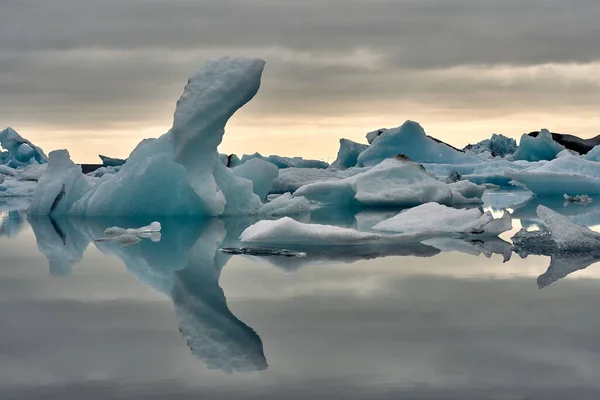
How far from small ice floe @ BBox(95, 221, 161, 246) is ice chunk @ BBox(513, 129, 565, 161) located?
22923 mm

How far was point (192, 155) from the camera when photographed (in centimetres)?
1134

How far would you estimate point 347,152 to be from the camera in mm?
30375

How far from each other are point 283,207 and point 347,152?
58.1 feet

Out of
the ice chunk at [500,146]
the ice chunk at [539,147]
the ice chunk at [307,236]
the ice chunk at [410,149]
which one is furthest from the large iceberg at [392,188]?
the ice chunk at [500,146]

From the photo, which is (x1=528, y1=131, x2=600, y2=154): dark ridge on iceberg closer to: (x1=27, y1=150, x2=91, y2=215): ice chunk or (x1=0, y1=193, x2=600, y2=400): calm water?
(x1=27, y1=150, x2=91, y2=215): ice chunk

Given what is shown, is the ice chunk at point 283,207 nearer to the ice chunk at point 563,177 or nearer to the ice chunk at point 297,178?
the ice chunk at point 563,177

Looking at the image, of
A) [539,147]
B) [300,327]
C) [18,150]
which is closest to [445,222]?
[300,327]

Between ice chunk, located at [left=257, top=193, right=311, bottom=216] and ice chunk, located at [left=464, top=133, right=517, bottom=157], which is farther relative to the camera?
ice chunk, located at [left=464, top=133, right=517, bottom=157]

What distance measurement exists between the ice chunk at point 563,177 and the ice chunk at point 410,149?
23.4ft

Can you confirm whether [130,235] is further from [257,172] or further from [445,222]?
[257,172]

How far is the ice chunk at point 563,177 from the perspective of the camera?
58.9 feet

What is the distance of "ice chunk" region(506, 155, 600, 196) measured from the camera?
58.9 feet

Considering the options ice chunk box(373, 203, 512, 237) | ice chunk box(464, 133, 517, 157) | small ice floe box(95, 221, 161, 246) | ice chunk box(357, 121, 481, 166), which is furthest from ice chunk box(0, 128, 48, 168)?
ice chunk box(373, 203, 512, 237)

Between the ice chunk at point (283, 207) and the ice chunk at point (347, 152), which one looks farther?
the ice chunk at point (347, 152)
